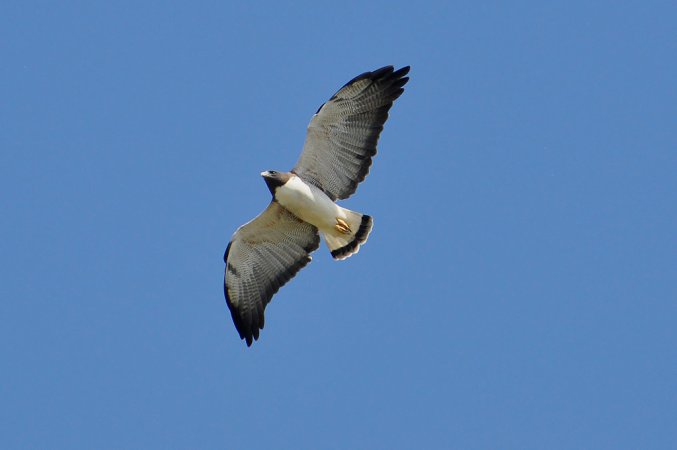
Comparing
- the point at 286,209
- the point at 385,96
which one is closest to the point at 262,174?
the point at 286,209

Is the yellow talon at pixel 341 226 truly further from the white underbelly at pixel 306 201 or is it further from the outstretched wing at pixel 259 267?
the outstretched wing at pixel 259 267

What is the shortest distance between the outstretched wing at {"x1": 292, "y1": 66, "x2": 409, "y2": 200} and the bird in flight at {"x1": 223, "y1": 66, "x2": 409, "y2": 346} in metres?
0.01

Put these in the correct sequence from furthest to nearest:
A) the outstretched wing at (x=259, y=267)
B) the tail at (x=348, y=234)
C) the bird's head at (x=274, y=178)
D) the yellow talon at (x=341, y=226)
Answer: the outstretched wing at (x=259, y=267), the tail at (x=348, y=234), the yellow talon at (x=341, y=226), the bird's head at (x=274, y=178)

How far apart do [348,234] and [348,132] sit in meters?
1.56

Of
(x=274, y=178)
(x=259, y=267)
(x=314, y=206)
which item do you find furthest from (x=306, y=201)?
(x=259, y=267)

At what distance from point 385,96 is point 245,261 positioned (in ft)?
10.7

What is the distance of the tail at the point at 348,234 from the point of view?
18.3m

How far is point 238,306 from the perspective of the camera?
18.7 metres

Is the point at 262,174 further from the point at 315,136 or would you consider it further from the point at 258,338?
the point at 258,338

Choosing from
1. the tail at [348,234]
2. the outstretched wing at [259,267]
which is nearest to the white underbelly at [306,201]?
the tail at [348,234]

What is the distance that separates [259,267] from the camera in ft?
61.3

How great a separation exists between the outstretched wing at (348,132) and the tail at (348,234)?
15.1 inches

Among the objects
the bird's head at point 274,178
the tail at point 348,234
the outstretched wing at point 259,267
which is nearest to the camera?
the bird's head at point 274,178

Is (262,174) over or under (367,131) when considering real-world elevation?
under
